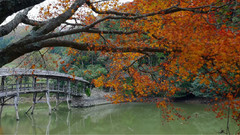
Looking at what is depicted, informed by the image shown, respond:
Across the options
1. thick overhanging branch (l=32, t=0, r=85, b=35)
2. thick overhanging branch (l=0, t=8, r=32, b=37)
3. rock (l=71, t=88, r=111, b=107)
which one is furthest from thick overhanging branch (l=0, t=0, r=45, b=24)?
rock (l=71, t=88, r=111, b=107)

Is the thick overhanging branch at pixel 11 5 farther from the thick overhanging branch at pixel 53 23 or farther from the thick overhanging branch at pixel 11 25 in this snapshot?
the thick overhanging branch at pixel 11 25

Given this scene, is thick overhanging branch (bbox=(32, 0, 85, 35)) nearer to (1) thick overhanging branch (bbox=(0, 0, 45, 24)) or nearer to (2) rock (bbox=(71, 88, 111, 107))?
(1) thick overhanging branch (bbox=(0, 0, 45, 24))

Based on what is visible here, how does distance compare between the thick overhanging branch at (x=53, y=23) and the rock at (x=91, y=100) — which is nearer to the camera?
the thick overhanging branch at (x=53, y=23)

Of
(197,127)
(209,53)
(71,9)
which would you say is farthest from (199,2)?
(197,127)

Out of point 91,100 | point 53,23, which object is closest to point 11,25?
point 53,23

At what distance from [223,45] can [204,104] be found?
715 inches

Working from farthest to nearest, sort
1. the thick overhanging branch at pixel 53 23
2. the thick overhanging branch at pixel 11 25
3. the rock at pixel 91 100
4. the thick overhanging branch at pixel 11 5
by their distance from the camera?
the rock at pixel 91 100, the thick overhanging branch at pixel 11 25, the thick overhanging branch at pixel 53 23, the thick overhanging branch at pixel 11 5

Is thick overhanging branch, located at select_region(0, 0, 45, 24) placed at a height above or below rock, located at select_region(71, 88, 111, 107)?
above

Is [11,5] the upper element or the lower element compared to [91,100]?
upper

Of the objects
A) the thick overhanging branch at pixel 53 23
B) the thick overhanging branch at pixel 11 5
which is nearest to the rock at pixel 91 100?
the thick overhanging branch at pixel 53 23

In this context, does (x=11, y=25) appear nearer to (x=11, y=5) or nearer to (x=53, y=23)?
(x=53, y=23)

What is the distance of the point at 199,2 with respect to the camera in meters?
6.25

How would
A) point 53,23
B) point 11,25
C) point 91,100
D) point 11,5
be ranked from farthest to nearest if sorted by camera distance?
point 91,100 → point 11,25 → point 53,23 → point 11,5

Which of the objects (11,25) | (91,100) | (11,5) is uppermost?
(11,25)
